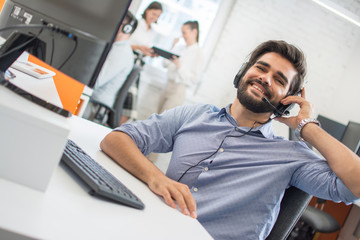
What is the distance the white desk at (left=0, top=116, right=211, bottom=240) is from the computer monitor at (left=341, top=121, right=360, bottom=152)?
254 centimetres

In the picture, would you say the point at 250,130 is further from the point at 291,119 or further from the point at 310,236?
the point at 310,236

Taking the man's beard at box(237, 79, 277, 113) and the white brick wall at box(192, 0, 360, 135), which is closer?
the man's beard at box(237, 79, 277, 113)

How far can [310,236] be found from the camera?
303 cm

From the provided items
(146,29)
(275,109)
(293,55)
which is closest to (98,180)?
(275,109)

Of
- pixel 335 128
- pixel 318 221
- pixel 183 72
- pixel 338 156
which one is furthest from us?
pixel 183 72

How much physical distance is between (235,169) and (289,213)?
0.25 meters

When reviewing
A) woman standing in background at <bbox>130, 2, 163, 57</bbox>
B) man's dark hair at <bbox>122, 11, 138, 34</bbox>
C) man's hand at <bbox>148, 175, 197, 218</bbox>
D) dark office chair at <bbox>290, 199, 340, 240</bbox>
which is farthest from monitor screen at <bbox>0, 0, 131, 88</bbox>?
woman standing in background at <bbox>130, 2, 163, 57</bbox>

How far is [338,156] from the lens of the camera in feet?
3.66

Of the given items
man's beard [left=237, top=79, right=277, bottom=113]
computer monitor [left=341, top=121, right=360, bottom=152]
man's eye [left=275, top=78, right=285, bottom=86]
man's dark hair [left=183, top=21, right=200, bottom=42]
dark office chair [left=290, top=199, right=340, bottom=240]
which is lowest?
dark office chair [left=290, top=199, right=340, bottom=240]

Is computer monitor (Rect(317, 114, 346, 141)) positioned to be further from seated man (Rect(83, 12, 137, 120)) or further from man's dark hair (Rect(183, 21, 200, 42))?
seated man (Rect(83, 12, 137, 120))

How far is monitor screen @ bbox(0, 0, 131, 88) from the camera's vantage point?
72 centimetres

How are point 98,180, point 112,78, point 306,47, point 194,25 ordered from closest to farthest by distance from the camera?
point 98,180
point 112,78
point 194,25
point 306,47

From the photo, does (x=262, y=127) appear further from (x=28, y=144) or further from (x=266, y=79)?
(x=28, y=144)

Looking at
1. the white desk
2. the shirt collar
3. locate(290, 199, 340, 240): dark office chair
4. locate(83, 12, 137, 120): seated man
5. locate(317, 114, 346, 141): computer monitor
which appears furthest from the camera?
locate(317, 114, 346, 141): computer monitor
